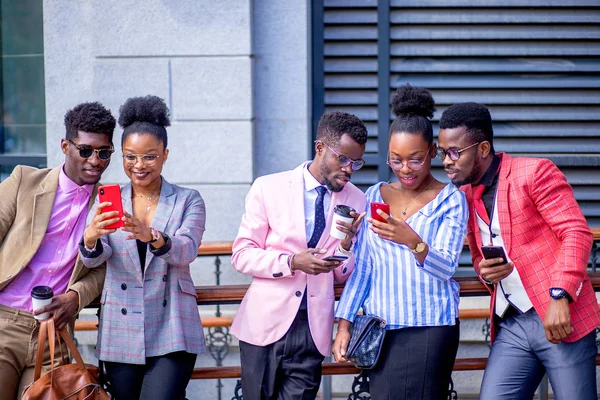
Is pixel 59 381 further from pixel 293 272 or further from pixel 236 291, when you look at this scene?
pixel 293 272

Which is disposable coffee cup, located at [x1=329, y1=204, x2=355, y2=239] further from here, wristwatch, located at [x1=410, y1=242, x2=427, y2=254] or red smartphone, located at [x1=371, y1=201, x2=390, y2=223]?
wristwatch, located at [x1=410, y1=242, x2=427, y2=254]

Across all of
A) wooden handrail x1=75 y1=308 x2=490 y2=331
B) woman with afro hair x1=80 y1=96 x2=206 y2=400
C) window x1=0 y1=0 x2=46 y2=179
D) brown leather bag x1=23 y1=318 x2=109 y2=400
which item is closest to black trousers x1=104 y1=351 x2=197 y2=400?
woman with afro hair x1=80 y1=96 x2=206 y2=400

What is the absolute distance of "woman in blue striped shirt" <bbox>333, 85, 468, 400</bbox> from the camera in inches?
142

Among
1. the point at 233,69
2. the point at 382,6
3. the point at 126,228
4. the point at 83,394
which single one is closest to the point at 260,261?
the point at 126,228

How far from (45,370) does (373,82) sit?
13.2ft

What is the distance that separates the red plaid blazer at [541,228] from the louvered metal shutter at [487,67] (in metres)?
3.19

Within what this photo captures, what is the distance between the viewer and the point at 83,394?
12.0ft

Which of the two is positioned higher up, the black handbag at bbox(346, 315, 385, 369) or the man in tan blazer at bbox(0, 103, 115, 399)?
the man in tan blazer at bbox(0, 103, 115, 399)

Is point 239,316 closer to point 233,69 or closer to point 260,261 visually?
point 260,261

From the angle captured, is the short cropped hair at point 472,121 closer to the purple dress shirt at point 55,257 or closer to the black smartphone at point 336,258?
the black smartphone at point 336,258

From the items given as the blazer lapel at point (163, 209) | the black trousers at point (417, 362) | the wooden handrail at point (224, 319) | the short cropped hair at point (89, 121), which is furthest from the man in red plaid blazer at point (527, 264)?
the wooden handrail at point (224, 319)

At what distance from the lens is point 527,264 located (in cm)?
370

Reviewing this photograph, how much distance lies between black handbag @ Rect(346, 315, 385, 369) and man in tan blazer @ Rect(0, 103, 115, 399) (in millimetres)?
1318

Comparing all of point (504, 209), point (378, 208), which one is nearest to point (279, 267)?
point (378, 208)
